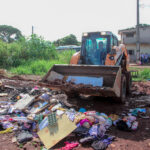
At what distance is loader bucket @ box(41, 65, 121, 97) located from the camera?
4012 mm

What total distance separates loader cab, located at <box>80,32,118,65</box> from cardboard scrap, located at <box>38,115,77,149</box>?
271cm

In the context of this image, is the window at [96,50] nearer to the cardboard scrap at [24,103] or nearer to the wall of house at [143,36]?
the cardboard scrap at [24,103]

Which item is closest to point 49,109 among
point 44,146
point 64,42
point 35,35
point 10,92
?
point 44,146

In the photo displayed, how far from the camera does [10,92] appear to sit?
612cm

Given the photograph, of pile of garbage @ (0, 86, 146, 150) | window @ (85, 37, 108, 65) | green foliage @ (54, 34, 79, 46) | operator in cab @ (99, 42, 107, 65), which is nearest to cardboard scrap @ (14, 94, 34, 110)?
pile of garbage @ (0, 86, 146, 150)

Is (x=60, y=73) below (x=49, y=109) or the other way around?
the other way around

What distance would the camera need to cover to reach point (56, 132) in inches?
127

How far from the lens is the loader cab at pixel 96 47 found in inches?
221

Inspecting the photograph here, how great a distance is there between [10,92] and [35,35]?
10.9 m

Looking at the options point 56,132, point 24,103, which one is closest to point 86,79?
point 24,103

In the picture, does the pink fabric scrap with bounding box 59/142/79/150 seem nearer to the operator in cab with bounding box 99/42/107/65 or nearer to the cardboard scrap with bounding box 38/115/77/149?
the cardboard scrap with bounding box 38/115/77/149

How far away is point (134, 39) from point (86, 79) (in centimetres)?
2249

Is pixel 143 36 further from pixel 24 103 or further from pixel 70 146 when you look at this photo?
pixel 70 146

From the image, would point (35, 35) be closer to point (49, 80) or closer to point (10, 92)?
point (10, 92)
